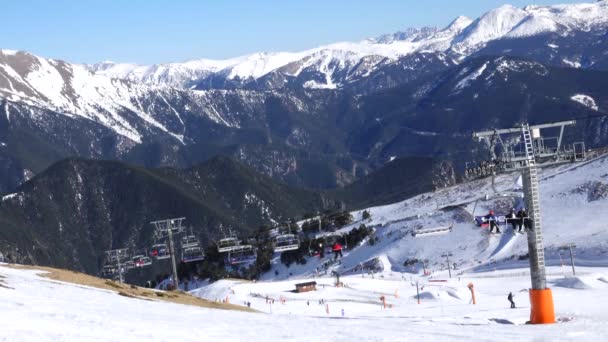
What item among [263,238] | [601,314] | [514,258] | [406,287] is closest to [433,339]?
[601,314]

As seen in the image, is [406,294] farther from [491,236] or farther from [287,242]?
[491,236]

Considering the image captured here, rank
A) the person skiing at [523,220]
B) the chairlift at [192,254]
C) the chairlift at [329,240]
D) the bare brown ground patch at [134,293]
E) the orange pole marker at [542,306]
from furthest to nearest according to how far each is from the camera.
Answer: the chairlift at [329,240]
the chairlift at [192,254]
the bare brown ground patch at [134,293]
the orange pole marker at [542,306]
the person skiing at [523,220]

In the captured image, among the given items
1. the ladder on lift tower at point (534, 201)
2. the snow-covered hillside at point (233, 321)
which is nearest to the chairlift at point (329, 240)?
the snow-covered hillside at point (233, 321)

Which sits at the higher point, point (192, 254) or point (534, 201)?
point (534, 201)

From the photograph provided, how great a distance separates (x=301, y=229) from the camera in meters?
178

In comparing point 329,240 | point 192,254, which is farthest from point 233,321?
point 329,240

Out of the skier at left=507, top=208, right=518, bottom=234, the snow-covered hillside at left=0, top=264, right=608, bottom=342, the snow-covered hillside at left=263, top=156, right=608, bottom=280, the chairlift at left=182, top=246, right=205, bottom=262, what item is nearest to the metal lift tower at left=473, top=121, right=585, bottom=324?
the skier at left=507, top=208, right=518, bottom=234

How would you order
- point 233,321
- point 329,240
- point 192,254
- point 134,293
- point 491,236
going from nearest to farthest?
point 233,321
point 134,293
point 192,254
point 491,236
point 329,240

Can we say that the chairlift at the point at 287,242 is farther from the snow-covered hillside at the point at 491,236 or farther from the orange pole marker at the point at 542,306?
the orange pole marker at the point at 542,306

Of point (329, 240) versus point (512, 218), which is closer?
point (512, 218)

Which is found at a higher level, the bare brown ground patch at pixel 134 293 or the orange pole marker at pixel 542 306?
the bare brown ground patch at pixel 134 293

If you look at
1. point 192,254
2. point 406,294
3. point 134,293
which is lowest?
point 406,294

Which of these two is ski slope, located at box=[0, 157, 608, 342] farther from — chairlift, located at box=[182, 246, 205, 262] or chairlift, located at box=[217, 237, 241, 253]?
chairlift, located at box=[217, 237, 241, 253]

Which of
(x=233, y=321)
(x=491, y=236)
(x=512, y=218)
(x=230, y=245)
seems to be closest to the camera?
(x=233, y=321)
